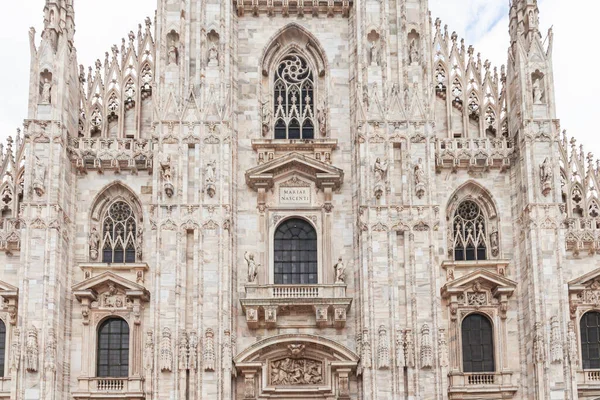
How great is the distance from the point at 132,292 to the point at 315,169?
6.53 meters

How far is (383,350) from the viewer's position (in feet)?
95.1

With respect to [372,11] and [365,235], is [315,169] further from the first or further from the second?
[372,11]

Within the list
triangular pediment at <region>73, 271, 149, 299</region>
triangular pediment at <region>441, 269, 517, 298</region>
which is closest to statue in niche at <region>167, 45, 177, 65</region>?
triangular pediment at <region>73, 271, 149, 299</region>

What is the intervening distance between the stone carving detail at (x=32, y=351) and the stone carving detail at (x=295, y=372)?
258 inches

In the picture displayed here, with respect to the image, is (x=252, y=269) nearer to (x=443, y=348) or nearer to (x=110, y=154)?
(x=110, y=154)

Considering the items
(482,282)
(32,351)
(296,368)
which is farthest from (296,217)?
(32,351)

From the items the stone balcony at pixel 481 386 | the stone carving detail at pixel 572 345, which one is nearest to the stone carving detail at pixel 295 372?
the stone balcony at pixel 481 386

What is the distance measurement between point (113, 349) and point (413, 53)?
1274 centimetres

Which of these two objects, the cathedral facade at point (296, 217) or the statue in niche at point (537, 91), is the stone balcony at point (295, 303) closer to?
the cathedral facade at point (296, 217)

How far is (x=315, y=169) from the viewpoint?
31250mm

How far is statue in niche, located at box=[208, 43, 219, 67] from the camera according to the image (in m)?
Result: 31.7

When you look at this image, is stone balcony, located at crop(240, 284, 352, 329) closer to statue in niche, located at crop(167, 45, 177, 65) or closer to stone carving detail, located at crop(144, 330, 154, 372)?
stone carving detail, located at crop(144, 330, 154, 372)

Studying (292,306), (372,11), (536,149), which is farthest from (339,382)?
(372,11)

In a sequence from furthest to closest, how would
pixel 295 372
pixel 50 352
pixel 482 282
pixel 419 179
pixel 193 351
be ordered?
pixel 419 179, pixel 482 282, pixel 295 372, pixel 193 351, pixel 50 352
